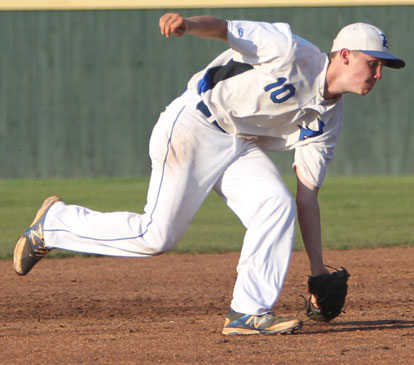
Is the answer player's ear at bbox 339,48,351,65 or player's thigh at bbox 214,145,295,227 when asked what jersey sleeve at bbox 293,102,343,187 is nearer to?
player's thigh at bbox 214,145,295,227

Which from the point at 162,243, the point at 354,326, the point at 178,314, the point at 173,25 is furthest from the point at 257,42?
the point at 178,314

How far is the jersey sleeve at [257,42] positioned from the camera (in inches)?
157

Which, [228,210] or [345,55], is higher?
[345,55]

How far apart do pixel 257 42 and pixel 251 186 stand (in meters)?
0.69

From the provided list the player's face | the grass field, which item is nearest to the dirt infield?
the grass field

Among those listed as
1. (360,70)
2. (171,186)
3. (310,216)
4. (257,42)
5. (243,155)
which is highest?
(257,42)

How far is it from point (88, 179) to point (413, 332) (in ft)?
34.2

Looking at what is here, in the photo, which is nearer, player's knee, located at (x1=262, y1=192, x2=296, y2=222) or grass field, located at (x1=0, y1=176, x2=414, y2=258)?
player's knee, located at (x1=262, y1=192, x2=296, y2=222)

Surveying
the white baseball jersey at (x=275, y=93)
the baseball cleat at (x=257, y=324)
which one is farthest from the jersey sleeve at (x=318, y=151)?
the baseball cleat at (x=257, y=324)

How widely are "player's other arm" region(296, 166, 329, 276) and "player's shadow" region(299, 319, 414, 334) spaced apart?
281 millimetres

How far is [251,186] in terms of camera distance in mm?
4250

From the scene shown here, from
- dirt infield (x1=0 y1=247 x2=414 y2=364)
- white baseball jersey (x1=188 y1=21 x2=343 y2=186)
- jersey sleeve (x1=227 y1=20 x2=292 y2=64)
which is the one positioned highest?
jersey sleeve (x1=227 y1=20 x2=292 y2=64)

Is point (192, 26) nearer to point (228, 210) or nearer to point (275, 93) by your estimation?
point (275, 93)

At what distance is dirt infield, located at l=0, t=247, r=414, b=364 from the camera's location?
3.80 m
